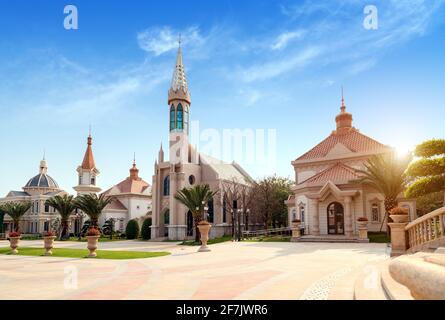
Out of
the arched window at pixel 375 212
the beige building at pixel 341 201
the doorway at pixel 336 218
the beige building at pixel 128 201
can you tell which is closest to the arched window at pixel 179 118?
the beige building at pixel 341 201

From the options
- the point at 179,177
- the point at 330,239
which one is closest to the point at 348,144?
the point at 330,239

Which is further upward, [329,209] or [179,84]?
[179,84]

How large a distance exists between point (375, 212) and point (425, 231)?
59.7 ft

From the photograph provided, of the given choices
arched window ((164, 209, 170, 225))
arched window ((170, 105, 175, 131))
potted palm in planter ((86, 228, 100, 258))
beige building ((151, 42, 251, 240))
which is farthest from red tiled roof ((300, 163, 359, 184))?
arched window ((170, 105, 175, 131))

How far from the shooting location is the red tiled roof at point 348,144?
34812 millimetres

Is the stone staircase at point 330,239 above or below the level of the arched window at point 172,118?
below

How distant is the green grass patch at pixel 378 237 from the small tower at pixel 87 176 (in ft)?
151

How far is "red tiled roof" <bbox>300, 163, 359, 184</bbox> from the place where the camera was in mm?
30159

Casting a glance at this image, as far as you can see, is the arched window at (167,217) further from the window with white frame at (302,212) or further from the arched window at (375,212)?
the arched window at (375,212)

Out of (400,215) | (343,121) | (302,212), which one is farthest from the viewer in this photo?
(343,121)

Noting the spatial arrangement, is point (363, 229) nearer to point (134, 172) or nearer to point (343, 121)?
point (343, 121)

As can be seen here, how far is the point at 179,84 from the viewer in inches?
1752

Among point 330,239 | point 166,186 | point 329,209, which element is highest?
point 166,186
